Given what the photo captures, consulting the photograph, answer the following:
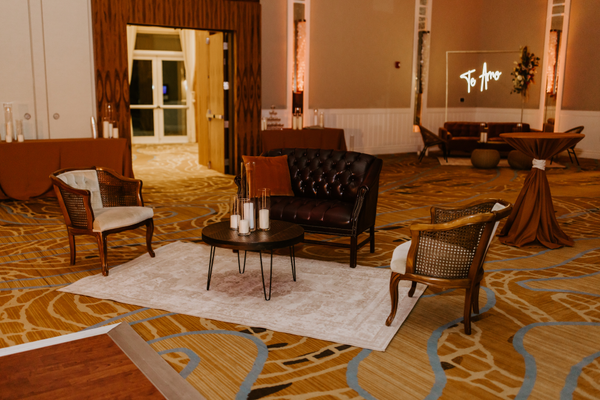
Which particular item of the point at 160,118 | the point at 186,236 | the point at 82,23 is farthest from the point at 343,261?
the point at 160,118

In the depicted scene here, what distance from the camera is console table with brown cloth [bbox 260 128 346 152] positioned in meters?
9.23

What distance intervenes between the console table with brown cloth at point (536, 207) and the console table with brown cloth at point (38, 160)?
539cm

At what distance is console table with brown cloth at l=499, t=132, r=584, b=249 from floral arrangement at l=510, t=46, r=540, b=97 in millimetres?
7301

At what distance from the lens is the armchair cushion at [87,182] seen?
461cm

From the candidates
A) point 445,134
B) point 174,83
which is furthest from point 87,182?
point 174,83

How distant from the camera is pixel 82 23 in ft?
26.0

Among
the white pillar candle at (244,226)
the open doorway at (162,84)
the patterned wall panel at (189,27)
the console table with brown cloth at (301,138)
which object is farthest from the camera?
the open doorway at (162,84)

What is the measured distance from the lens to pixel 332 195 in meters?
5.18

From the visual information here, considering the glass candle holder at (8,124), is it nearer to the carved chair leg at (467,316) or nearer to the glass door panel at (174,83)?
the carved chair leg at (467,316)

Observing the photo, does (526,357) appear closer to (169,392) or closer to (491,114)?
(169,392)

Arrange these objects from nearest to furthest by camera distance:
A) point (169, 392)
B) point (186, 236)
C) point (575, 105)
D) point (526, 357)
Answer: point (169, 392)
point (526, 357)
point (186, 236)
point (575, 105)

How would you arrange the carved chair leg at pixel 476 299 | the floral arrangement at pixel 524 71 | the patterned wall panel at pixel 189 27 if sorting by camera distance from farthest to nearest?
1. the floral arrangement at pixel 524 71
2. the patterned wall panel at pixel 189 27
3. the carved chair leg at pixel 476 299

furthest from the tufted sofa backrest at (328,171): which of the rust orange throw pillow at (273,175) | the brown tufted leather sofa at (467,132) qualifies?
the brown tufted leather sofa at (467,132)

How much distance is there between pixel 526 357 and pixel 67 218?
3585 millimetres
